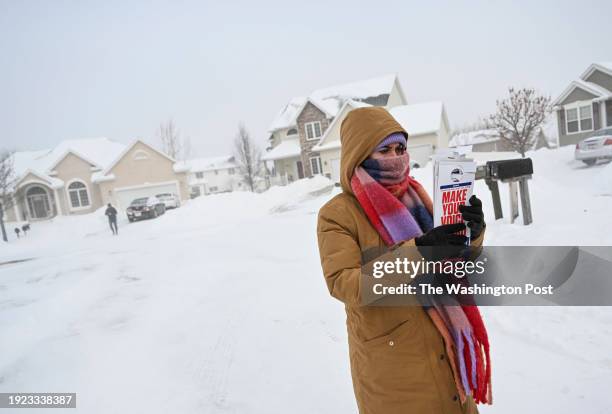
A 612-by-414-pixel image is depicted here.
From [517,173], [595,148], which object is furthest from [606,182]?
[595,148]

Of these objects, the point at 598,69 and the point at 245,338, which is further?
the point at 598,69

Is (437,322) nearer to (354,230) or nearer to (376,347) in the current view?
(376,347)

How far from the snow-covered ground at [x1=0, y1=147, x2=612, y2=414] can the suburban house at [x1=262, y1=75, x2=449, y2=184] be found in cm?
1882

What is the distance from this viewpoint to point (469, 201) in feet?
4.67

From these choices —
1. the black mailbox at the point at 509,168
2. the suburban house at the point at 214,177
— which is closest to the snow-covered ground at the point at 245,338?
the black mailbox at the point at 509,168

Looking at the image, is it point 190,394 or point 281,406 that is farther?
point 190,394

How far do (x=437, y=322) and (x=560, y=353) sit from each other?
2220 millimetres

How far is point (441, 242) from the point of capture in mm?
1285

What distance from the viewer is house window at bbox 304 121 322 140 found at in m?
31.0

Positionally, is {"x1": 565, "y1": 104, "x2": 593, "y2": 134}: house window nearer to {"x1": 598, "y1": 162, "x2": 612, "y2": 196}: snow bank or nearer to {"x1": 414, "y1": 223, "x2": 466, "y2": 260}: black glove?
{"x1": 598, "y1": 162, "x2": 612, "y2": 196}: snow bank

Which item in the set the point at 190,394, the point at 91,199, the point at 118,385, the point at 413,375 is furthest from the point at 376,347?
the point at 91,199

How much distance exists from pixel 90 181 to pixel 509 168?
107ft

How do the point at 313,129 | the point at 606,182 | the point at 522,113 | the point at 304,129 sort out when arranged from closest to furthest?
the point at 606,182
the point at 522,113
the point at 313,129
the point at 304,129

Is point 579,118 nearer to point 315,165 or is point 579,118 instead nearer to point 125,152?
point 315,165
